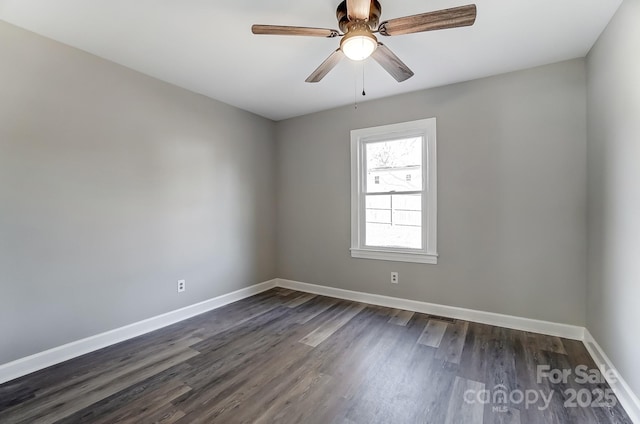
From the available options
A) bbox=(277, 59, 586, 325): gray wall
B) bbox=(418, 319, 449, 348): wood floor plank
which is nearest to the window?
bbox=(277, 59, 586, 325): gray wall

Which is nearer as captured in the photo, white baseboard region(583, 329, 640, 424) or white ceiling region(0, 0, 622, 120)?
white baseboard region(583, 329, 640, 424)

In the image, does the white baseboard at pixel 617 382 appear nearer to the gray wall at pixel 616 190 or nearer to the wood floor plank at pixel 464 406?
the gray wall at pixel 616 190

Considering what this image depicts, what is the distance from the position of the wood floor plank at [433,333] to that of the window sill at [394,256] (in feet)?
2.16

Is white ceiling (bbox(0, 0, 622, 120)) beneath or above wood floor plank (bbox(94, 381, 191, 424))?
above

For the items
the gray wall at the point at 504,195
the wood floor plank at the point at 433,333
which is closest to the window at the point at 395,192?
the gray wall at the point at 504,195

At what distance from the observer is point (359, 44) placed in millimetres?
1793

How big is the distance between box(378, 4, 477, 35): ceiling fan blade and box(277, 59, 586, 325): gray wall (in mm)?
1645

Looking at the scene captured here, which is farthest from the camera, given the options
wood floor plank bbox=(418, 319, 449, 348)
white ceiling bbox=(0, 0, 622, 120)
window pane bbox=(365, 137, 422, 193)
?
window pane bbox=(365, 137, 422, 193)

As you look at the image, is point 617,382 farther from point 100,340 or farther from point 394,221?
point 100,340

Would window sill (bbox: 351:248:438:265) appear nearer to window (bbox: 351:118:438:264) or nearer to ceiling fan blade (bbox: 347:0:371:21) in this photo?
window (bbox: 351:118:438:264)

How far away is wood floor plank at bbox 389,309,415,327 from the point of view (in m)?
3.08

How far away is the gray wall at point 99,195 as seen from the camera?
215 cm

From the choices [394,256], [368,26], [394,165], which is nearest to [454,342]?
[394,256]

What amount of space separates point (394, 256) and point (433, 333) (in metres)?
1.00
